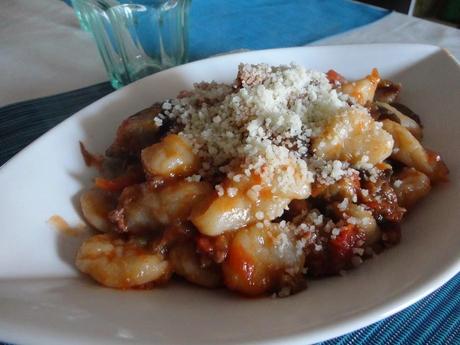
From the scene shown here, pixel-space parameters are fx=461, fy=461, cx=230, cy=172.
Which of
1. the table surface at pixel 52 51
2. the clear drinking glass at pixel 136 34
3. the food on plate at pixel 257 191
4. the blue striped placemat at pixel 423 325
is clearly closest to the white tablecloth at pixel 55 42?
the table surface at pixel 52 51

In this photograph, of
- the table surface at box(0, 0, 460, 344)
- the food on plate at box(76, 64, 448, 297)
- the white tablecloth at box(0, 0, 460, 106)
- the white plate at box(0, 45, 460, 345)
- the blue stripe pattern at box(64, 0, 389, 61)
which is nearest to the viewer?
the white plate at box(0, 45, 460, 345)

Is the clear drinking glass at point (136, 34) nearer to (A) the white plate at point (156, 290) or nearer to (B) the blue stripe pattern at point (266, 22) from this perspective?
(B) the blue stripe pattern at point (266, 22)

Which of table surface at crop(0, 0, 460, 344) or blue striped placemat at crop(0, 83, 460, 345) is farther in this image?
table surface at crop(0, 0, 460, 344)

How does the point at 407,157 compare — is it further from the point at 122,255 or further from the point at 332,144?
the point at 122,255

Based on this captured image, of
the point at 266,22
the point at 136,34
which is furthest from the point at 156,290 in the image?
the point at 266,22

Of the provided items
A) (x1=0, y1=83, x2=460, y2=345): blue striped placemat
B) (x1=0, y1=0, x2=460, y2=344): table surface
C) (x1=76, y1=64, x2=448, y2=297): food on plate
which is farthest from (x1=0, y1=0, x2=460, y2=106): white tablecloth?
(x1=0, y1=83, x2=460, y2=345): blue striped placemat

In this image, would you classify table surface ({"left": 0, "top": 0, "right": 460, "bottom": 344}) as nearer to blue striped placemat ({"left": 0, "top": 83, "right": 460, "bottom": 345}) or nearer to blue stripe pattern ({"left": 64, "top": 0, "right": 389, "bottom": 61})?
blue stripe pattern ({"left": 64, "top": 0, "right": 389, "bottom": 61})

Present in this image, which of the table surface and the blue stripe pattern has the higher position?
the blue stripe pattern
